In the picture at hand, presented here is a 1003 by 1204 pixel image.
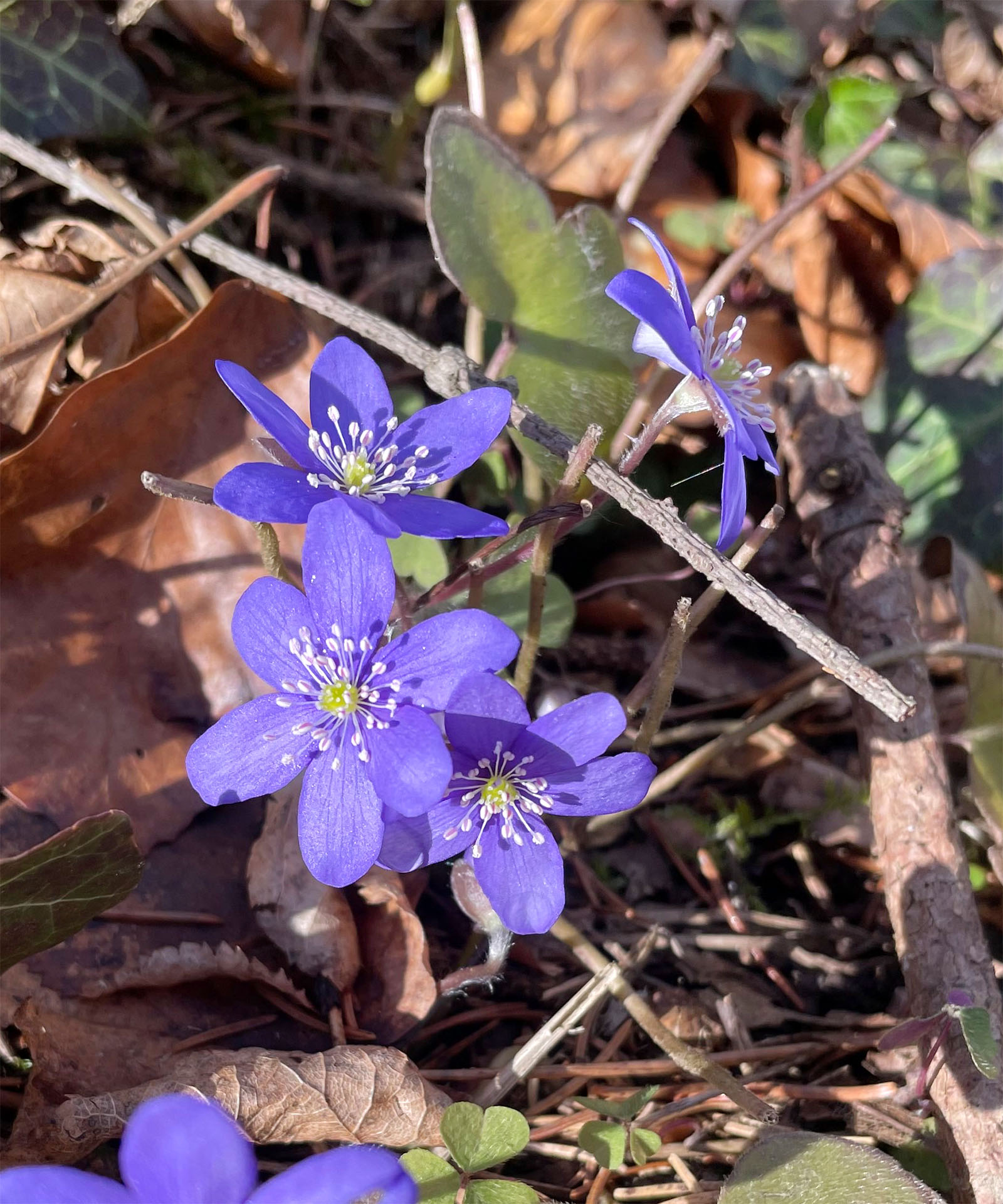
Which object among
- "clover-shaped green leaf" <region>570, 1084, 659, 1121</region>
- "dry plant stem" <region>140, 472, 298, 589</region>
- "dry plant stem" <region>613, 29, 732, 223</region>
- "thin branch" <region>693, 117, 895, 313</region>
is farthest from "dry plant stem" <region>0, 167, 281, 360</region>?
"clover-shaped green leaf" <region>570, 1084, 659, 1121</region>

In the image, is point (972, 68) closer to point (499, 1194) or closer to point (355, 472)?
point (355, 472)

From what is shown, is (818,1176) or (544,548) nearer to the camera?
(818,1176)

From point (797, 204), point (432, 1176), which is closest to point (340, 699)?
point (432, 1176)

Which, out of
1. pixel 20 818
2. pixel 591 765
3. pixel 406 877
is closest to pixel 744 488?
pixel 591 765

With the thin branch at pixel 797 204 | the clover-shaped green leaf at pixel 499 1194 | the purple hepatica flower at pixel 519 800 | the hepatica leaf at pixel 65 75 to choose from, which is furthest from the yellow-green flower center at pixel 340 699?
the hepatica leaf at pixel 65 75

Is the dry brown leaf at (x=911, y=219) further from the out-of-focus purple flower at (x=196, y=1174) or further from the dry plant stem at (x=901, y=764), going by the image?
the out-of-focus purple flower at (x=196, y=1174)

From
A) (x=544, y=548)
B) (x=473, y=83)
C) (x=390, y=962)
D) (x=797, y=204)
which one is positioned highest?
(x=473, y=83)

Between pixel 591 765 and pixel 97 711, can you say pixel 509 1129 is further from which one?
pixel 97 711

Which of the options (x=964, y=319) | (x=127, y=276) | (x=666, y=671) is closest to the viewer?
(x=666, y=671)
